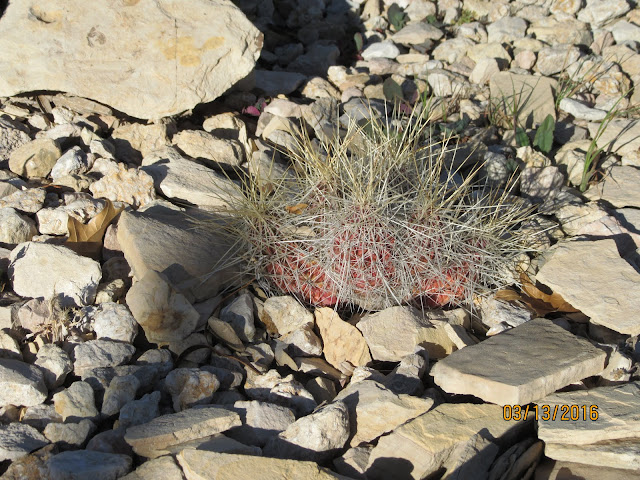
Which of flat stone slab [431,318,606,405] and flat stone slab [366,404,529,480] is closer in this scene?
flat stone slab [366,404,529,480]

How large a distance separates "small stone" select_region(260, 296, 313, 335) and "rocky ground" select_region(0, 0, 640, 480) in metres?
0.01

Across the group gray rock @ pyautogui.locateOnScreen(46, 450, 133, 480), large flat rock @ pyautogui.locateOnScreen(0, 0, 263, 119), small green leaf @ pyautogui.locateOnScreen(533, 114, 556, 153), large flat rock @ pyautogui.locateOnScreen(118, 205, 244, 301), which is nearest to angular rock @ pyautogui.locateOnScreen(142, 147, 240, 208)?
large flat rock @ pyautogui.locateOnScreen(118, 205, 244, 301)

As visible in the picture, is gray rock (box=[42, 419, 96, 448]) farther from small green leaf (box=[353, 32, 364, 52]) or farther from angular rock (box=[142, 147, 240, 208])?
small green leaf (box=[353, 32, 364, 52])

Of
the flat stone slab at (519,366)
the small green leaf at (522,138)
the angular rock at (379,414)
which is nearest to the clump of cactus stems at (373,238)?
the flat stone slab at (519,366)

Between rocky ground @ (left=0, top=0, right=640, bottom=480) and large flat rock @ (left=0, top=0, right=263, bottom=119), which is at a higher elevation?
large flat rock @ (left=0, top=0, right=263, bottom=119)

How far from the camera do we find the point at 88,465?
6.17ft

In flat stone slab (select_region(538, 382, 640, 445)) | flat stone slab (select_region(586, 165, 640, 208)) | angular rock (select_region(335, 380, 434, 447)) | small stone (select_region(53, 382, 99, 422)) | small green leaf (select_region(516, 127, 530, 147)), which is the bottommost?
small stone (select_region(53, 382, 99, 422))

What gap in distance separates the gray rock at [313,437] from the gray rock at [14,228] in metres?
1.76

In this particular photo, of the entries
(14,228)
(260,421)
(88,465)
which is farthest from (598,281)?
(14,228)

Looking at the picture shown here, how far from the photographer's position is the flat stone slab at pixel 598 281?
9.02ft

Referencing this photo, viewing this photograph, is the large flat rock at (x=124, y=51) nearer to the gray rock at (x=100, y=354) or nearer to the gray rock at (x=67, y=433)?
the gray rock at (x=100, y=354)

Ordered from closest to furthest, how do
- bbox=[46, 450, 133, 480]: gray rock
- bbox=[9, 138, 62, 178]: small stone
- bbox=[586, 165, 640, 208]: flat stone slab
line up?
bbox=[46, 450, 133, 480]: gray rock
bbox=[9, 138, 62, 178]: small stone
bbox=[586, 165, 640, 208]: flat stone slab

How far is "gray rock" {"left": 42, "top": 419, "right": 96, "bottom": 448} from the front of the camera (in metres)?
2.06

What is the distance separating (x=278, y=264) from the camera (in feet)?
9.78
